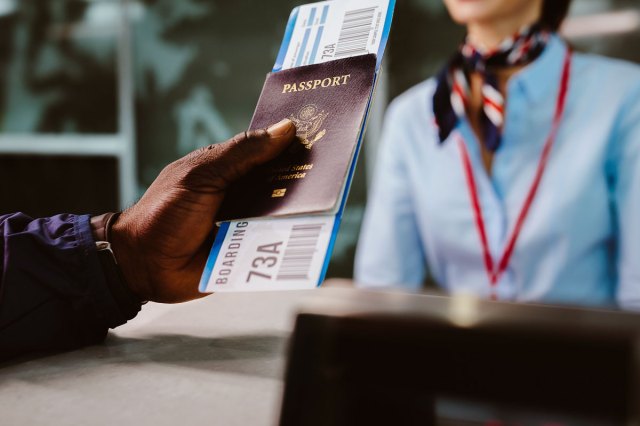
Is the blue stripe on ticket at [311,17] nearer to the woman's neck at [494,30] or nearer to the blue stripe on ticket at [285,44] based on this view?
the blue stripe on ticket at [285,44]

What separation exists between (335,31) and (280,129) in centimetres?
14

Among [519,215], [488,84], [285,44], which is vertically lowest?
[519,215]

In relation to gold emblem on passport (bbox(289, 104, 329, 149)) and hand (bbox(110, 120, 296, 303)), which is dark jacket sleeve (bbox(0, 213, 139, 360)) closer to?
hand (bbox(110, 120, 296, 303))

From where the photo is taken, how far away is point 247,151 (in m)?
0.56

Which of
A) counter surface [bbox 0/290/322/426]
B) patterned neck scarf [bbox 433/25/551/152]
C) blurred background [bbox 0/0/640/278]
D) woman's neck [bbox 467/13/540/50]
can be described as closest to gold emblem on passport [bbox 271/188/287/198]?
counter surface [bbox 0/290/322/426]

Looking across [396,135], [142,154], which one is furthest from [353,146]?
[142,154]

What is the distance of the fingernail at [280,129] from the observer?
0.56m

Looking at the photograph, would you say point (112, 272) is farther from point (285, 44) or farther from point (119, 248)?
point (285, 44)

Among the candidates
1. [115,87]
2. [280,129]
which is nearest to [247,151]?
[280,129]

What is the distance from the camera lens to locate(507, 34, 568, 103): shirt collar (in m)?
1.43

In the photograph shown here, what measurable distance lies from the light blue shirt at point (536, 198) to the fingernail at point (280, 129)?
93 centimetres

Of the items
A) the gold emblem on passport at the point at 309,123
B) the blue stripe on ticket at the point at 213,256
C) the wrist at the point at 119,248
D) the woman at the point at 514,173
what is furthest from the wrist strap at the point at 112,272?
the woman at the point at 514,173

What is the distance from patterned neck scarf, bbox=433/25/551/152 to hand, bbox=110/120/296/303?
1.01 m

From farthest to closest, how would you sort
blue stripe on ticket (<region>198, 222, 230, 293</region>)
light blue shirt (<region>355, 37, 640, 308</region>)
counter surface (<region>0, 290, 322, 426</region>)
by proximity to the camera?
1. light blue shirt (<region>355, 37, 640, 308</region>)
2. blue stripe on ticket (<region>198, 222, 230, 293</region>)
3. counter surface (<region>0, 290, 322, 426</region>)
